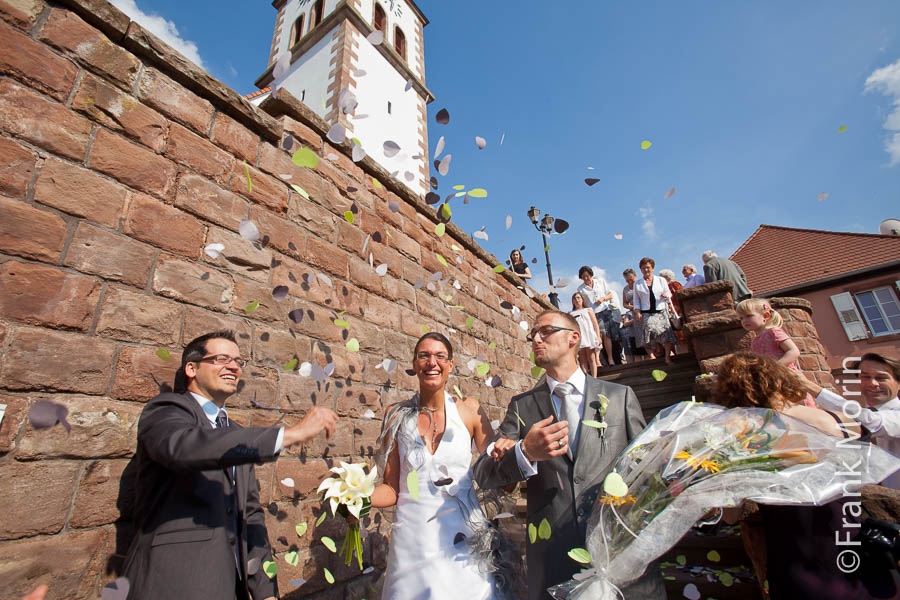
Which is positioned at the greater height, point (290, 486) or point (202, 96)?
point (202, 96)

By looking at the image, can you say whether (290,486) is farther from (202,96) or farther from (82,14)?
(82,14)

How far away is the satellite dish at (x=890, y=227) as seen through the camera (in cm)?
1532

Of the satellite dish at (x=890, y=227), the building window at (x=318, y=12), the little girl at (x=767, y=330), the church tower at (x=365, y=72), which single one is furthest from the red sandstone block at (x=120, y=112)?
the satellite dish at (x=890, y=227)

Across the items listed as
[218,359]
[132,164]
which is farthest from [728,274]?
[132,164]

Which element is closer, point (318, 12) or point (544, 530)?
point (544, 530)

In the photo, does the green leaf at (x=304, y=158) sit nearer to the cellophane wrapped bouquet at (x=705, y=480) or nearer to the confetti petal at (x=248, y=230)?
the confetti petal at (x=248, y=230)

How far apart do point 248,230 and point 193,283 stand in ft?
1.65

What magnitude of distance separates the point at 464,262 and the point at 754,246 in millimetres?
18232

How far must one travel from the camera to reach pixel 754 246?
18.3 m

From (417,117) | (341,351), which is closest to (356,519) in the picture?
(341,351)

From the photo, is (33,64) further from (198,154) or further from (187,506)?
(187,506)

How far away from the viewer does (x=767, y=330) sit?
154 inches

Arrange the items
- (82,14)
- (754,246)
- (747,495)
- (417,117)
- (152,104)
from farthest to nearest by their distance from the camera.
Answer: (754,246) → (417,117) → (152,104) → (82,14) → (747,495)

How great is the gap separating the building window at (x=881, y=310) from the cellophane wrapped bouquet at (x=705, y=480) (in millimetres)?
17937
